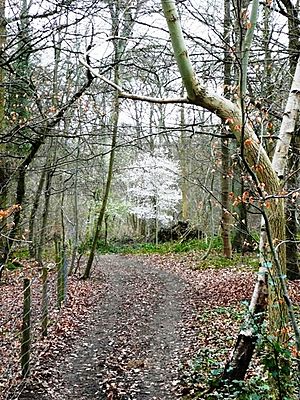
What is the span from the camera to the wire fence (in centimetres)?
530

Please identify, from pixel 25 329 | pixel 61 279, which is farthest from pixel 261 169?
pixel 61 279

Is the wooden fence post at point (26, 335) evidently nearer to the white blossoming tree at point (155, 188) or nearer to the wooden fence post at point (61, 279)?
the wooden fence post at point (61, 279)

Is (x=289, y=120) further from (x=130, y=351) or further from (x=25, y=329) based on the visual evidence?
(x=130, y=351)

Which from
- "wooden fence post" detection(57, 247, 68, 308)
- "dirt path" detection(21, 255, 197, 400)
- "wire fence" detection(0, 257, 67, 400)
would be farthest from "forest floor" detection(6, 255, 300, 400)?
"wooden fence post" detection(57, 247, 68, 308)

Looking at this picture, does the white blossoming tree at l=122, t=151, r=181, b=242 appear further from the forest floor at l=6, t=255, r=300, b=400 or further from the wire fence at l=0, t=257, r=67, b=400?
the wire fence at l=0, t=257, r=67, b=400

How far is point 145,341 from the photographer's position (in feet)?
25.0

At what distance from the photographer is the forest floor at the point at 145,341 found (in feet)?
18.6

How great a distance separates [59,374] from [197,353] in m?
2.01

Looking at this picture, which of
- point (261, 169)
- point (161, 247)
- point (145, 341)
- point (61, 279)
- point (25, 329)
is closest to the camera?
point (261, 169)

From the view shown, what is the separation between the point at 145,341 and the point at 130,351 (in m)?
0.57

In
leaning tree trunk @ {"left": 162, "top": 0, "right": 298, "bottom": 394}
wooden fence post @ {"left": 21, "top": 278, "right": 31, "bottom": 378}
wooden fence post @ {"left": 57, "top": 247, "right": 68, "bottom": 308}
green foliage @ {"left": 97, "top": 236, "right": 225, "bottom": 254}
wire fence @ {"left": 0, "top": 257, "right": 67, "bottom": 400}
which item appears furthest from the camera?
green foliage @ {"left": 97, "top": 236, "right": 225, "bottom": 254}

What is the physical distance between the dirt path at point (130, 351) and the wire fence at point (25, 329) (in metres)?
0.37

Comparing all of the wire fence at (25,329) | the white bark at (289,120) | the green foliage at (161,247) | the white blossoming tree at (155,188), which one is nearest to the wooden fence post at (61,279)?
the wire fence at (25,329)

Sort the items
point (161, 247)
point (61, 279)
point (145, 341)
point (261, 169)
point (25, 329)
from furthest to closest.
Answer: point (161, 247), point (61, 279), point (145, 341), point (25, 329), point (261, 169)
